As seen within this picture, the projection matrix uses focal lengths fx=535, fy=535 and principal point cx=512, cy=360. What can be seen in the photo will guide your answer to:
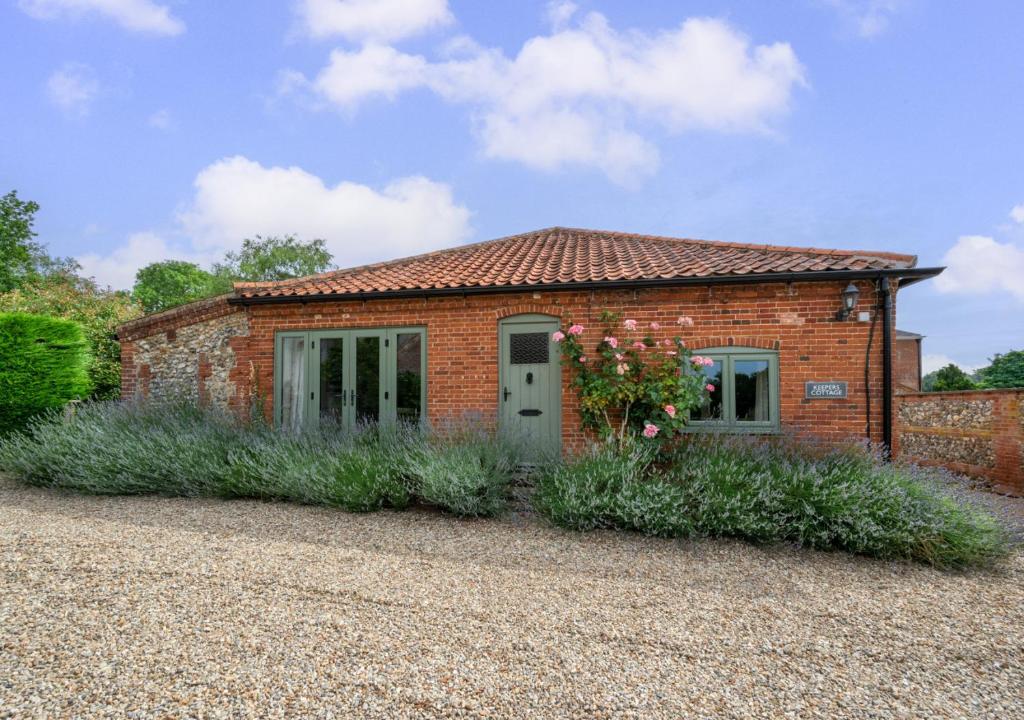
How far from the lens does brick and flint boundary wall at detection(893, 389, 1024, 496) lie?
852 cm

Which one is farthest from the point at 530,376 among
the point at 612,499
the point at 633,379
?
the point at 612,499

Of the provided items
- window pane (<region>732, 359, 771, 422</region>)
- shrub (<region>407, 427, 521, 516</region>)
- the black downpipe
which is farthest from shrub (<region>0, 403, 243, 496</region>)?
the black downpipe

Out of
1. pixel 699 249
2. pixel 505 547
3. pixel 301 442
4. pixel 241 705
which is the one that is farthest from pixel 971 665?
pixel 699 249

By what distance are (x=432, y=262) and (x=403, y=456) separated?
5211mm

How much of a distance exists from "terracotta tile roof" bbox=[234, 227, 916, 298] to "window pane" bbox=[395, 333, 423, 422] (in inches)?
35.0

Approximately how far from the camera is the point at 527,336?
8352mm

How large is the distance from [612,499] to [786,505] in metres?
1.67

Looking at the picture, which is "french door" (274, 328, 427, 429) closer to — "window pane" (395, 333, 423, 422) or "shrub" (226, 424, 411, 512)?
"window pane" (395, 333, 423, 422)

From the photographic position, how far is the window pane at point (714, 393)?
777 centimetres

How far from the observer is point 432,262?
10617 millimetres

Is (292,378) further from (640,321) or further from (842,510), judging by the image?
(842,510)

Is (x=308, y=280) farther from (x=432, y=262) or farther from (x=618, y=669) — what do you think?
(x=618, y=669)

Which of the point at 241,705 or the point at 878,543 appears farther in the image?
the point at 878,543

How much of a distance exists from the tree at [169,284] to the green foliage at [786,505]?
32.0m
